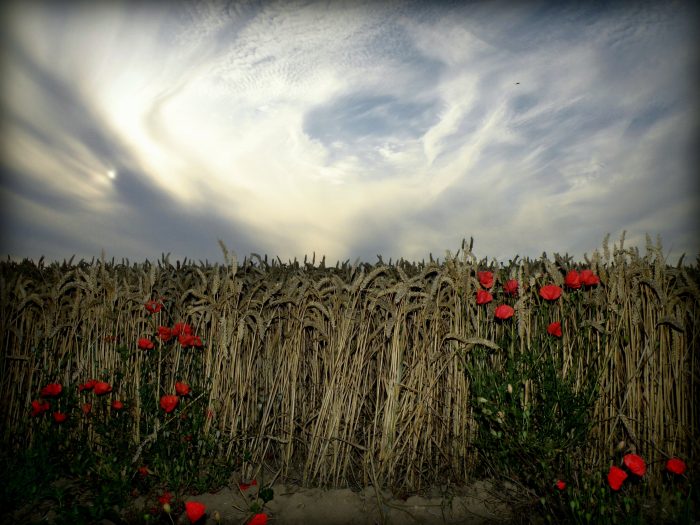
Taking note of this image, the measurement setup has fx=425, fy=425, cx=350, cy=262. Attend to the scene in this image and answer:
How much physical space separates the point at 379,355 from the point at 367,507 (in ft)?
4.07

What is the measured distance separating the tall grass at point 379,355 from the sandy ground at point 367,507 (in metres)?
0.15

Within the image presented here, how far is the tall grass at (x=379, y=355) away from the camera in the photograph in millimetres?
3643

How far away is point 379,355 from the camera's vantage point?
Result: 12.9 ft

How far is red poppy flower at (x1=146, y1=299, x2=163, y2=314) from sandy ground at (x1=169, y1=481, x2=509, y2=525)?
5.59ft

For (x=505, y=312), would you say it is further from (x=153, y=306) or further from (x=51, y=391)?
(x=51, y=391)

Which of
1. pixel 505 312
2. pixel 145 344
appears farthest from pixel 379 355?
pixel 145 344

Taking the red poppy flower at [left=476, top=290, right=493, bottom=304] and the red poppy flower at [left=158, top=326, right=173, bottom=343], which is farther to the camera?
the red poppy flower at [left=158, top=326, right=173, bottom=343]

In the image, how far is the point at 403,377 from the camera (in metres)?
3.82

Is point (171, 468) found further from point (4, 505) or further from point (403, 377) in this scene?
point (403, 377)

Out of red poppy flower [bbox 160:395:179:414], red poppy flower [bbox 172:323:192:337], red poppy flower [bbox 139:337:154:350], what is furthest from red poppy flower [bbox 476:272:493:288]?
red poppy flower [bbox 139:337:154:350]

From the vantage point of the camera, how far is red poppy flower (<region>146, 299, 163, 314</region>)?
399cm

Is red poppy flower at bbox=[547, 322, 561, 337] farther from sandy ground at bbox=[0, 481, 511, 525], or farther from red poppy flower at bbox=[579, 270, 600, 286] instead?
sandy ground at bbox=[0, 481, 511, 525]

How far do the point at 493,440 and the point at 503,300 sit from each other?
1194mm

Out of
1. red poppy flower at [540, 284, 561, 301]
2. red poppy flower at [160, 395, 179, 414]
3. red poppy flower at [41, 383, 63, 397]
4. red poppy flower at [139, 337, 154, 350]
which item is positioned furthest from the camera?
red poppy flower at [41, 383, 63, 397]
